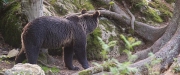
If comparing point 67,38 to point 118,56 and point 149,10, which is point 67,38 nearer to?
point 118,56

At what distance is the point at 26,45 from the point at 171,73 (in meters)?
3.53

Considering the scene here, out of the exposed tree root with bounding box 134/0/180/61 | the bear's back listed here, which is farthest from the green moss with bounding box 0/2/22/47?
the exposed tree root with bounding box 134/0/180/61

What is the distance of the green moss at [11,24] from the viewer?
31.1 feet

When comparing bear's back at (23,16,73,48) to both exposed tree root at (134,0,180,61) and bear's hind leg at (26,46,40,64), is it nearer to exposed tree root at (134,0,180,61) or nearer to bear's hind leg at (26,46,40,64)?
bear's hind leg at (26,46,40,64)

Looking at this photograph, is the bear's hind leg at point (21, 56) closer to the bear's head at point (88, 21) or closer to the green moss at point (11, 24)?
the green moss at point (11, 24)

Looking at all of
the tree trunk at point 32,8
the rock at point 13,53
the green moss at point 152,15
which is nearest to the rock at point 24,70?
the tree trunk at point 32,8

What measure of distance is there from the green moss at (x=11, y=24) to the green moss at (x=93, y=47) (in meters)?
2.25

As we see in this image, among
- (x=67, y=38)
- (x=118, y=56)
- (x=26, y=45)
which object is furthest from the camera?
(x=118, y=56)

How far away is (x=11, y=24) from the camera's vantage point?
32.0 feet

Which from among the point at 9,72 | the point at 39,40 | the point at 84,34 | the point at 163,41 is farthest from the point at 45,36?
the point at 163,41

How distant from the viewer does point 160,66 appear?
739cm

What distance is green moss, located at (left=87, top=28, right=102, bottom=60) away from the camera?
999 centimetres

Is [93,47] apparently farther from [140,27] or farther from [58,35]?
[58,35]

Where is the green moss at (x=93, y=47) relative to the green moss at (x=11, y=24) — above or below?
below
